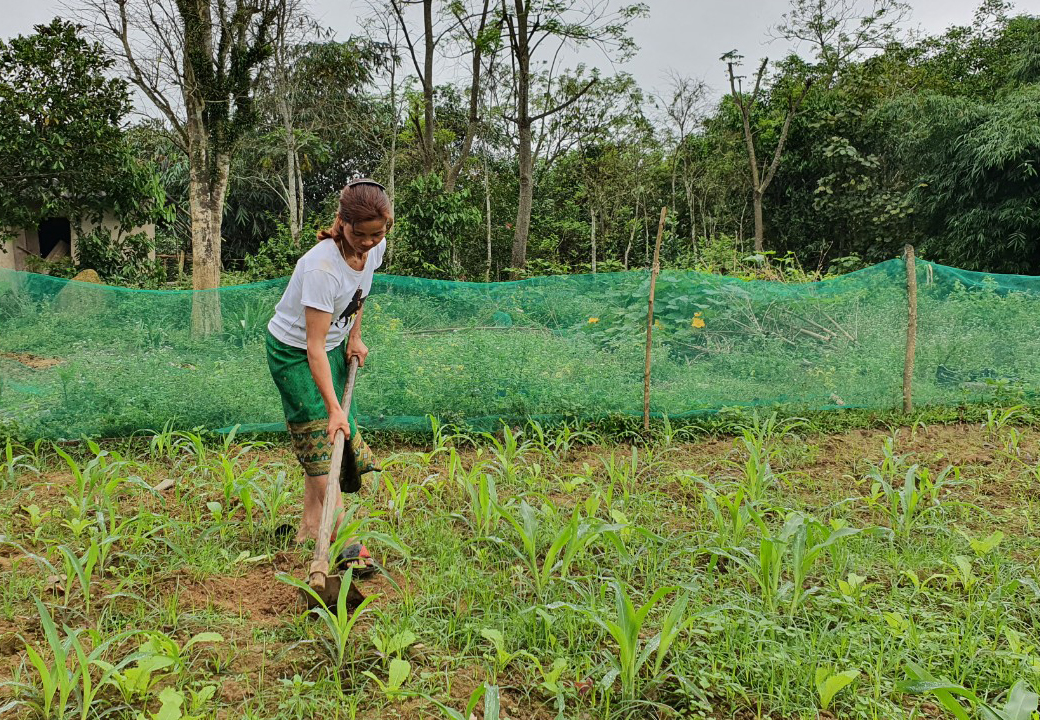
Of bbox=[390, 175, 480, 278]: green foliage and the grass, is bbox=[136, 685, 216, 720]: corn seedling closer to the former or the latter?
the grass

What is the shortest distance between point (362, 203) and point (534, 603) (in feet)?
5.24

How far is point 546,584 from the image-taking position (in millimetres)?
2695

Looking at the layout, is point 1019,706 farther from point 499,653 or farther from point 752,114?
point 752,114

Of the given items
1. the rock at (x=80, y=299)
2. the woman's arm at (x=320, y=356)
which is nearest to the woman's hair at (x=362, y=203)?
the woman's arm at (x=320, y=356)

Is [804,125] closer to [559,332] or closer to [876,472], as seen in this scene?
[559,332]

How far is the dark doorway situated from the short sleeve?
15222 mm

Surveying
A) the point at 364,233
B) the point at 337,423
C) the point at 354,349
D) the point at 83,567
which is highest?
the point at 364,233

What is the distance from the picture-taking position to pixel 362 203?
2.46m

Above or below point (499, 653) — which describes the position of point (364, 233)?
above

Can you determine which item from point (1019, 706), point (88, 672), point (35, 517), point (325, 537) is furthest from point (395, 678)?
point (35, 517)

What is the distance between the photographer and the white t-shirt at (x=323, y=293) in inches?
97.9

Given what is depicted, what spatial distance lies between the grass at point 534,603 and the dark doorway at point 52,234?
44.5 ft

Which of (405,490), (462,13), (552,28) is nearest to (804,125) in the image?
(552,28)

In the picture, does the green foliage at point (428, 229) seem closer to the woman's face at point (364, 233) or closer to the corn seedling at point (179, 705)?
the woman's face at point (364, 233)
